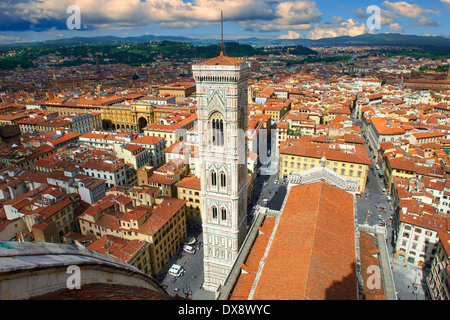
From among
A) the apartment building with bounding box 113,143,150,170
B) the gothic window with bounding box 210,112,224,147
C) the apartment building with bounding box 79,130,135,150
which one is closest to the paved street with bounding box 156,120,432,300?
the gothic window with bounding box 210,112,224,147

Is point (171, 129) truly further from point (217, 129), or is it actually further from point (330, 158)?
point (217, 129)

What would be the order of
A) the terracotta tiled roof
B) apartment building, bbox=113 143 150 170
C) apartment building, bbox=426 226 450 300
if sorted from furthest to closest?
apartment building, bbox=113 143 150 170 → apartment building, bbox=426 226 450 300 → the terracotta tiled roof

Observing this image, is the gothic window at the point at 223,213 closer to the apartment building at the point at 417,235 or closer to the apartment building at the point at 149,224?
the apartment building at the point at 149,224

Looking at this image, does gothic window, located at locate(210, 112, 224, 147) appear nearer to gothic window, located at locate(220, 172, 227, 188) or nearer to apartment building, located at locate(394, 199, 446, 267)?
gothic window, located at locate(220, 172, 227, 188)

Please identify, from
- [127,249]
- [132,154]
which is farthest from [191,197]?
[132,154]

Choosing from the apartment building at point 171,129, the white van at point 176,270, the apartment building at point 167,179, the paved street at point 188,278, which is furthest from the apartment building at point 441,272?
the apartment building at point 171,129

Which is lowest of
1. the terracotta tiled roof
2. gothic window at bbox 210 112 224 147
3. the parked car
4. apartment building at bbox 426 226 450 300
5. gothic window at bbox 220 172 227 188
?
the parked car

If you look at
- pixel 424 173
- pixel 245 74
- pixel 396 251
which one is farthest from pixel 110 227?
pixel 424 173
